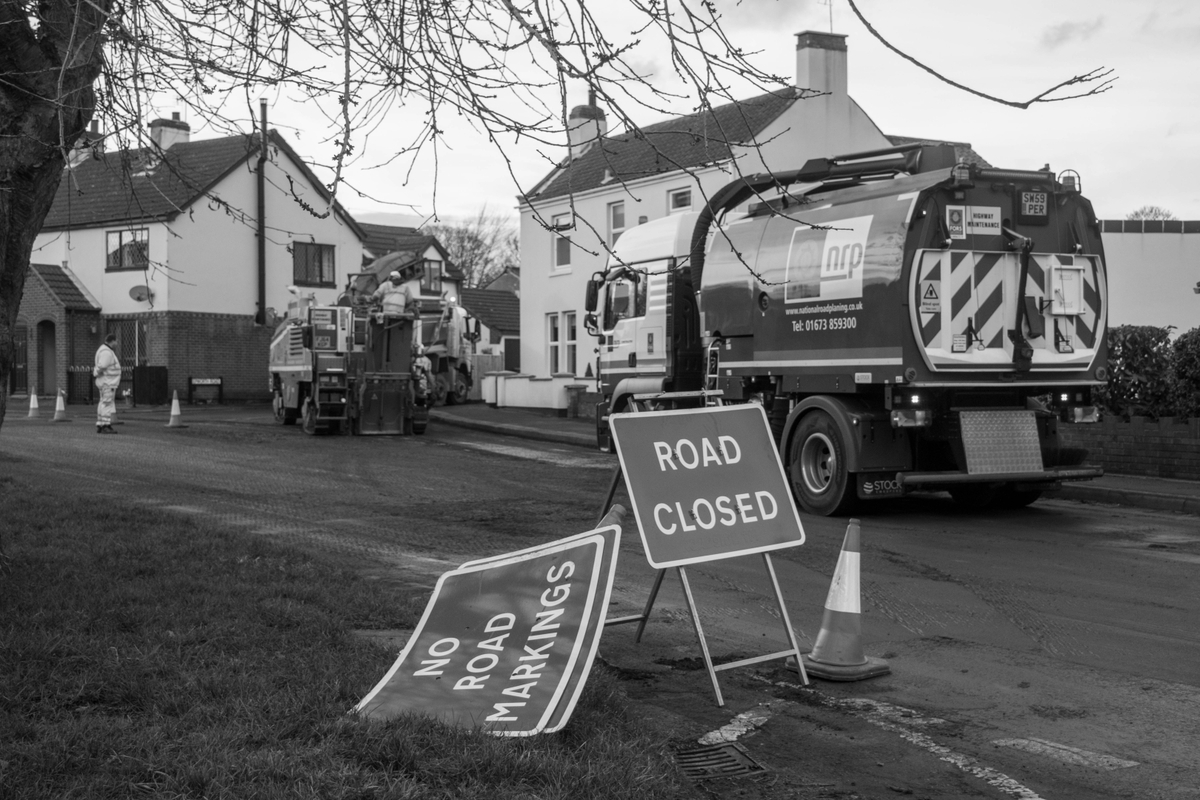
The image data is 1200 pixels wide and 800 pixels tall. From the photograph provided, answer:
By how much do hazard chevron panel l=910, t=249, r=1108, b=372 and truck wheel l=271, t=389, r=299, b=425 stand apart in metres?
17.5

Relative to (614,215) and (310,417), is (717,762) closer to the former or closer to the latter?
(310,417)

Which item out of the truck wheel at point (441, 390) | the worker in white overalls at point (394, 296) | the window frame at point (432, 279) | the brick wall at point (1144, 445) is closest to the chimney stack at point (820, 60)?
the window frame at point (432, 279)

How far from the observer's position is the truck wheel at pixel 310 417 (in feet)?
78.6

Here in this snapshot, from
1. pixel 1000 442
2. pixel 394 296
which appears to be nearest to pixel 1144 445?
pixel 1000 442

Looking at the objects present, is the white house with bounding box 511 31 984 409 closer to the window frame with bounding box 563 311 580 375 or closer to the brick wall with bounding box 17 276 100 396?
the window frame with bounding box 563 311 580 375

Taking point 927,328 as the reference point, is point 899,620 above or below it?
below

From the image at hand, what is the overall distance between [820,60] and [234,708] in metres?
26.8

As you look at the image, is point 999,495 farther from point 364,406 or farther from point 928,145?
point 364,406

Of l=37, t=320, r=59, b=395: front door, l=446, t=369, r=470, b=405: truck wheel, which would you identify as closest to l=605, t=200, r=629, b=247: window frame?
l=446, t=369, r=470, b=405: truck wheel

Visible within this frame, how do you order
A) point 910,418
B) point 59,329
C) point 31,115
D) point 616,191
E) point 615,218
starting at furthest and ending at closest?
point 59,329 → point 615,218 → point 616,191 → point 910,418 → point 31,115

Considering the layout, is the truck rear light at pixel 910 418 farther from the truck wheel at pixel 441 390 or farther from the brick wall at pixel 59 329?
the brick wall at pixel 59 329

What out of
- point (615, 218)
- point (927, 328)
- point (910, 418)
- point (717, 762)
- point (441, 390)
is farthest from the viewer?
point (441, 390)

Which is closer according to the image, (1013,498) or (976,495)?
(976,495)

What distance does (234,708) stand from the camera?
4.75m
